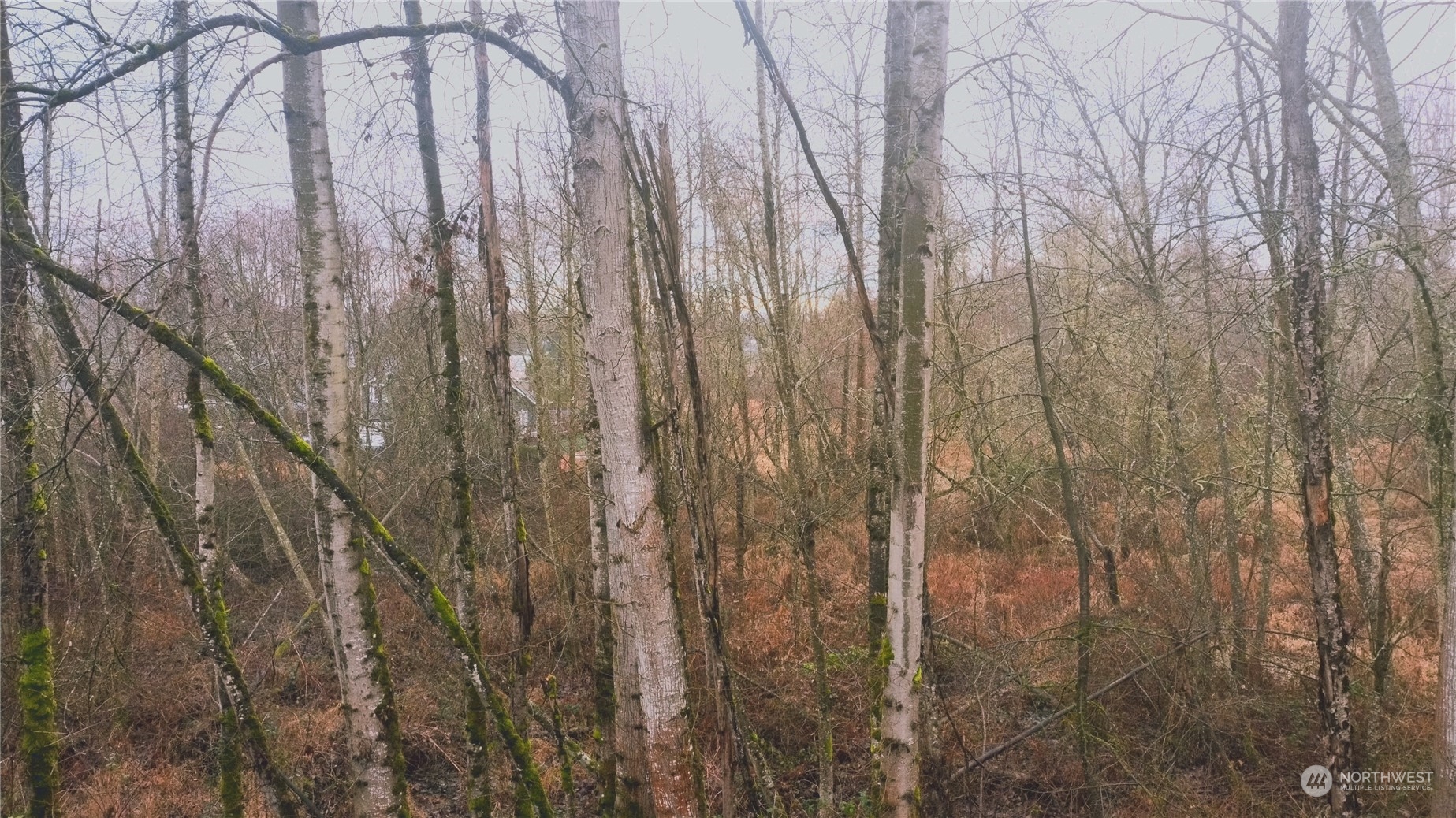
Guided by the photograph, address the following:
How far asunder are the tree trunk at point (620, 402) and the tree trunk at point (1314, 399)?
3.33 m

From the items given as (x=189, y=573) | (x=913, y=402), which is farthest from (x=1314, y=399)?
(x=189, y=573)

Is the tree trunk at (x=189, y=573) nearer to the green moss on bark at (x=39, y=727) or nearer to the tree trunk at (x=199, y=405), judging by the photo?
the tree trunk at (x=199, y=405)

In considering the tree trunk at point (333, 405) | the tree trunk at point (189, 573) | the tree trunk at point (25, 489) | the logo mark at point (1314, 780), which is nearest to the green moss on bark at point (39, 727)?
the tree trunk at point (25, 489)

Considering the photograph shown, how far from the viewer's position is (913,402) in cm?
279

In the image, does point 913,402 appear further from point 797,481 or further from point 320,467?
point 797,481

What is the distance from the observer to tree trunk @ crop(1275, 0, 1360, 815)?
3.40 metres

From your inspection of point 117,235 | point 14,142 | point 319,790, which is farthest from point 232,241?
point 14,142

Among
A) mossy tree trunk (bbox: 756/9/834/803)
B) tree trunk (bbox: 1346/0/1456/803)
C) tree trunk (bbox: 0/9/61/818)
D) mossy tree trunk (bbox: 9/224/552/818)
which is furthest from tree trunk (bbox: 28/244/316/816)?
tree trunk (bbox: 1346/0/1456/803)

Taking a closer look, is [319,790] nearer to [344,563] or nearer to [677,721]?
[344,563]

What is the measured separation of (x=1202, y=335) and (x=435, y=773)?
8797 millimetres

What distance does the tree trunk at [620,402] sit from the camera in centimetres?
244

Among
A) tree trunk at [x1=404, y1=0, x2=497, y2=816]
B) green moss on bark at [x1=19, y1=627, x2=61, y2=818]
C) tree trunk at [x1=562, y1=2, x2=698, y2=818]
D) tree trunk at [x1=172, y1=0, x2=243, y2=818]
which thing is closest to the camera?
tree trunk at [x1=562, y1=2, x2=698, y2=818]

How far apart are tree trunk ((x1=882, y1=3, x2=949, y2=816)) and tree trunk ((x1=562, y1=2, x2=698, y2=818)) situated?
2.92 feet

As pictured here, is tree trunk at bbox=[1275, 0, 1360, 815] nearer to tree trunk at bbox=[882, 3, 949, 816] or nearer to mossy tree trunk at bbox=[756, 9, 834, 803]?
tree trunk at bbox=[882, 3, 949, 816]
